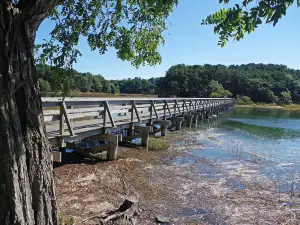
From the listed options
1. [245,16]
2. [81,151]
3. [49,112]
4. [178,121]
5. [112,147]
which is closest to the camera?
[245,16]

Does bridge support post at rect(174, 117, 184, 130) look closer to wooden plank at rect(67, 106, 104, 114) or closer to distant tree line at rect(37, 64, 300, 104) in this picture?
wooden plank at rect(67, 106, 104, 114)

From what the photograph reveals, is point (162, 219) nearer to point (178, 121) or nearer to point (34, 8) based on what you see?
point (34, 8)

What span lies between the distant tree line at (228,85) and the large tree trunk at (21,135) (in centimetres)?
9650

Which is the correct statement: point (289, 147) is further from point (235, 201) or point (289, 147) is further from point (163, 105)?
point (235, 201)

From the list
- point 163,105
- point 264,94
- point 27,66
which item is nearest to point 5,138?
point 27,66

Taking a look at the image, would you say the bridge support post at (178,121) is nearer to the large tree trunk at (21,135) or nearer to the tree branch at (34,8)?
the large tree trunk at (21,135)

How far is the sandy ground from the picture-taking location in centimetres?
622

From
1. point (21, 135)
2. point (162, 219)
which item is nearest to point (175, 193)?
point (162, 219)

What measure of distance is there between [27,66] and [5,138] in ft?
2.84

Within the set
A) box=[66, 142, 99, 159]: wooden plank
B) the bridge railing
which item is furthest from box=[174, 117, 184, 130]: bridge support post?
box=[66, 142, 99, 159]: wooden plank

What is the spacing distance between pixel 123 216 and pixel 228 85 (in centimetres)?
11723

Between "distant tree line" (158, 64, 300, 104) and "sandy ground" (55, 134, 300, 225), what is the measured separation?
90161 mm

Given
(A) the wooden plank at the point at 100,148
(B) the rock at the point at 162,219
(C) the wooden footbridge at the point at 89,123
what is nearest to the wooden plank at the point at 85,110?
(C) the wooden footbridge at the point at 89,123

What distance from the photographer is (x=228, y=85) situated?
117812 mm
